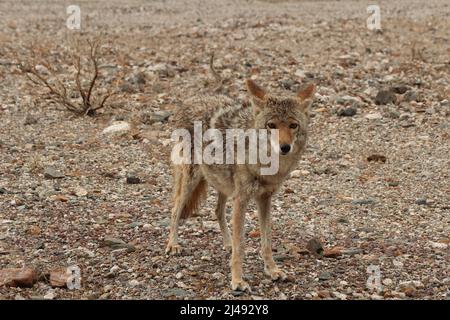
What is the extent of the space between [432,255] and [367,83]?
270 inches

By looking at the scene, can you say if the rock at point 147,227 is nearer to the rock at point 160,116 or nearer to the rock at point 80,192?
the rock at point 80,192

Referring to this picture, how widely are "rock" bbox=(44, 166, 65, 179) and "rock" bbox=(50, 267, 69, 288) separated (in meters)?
2.86

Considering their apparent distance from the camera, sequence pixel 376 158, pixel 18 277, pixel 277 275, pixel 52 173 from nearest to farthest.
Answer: pixel 18 277 → pixel 277 275 → pixel 52 173 → pixel 376 158

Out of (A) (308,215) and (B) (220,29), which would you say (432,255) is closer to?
(A) (308,215)

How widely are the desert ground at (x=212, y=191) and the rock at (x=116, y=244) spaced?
1cm

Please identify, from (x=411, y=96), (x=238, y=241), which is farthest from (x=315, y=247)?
(x=411, y=96)

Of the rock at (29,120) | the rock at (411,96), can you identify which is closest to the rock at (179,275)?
the rock at (29,120)

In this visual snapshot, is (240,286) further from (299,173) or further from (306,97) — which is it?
(299,173)

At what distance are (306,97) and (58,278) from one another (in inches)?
97.9

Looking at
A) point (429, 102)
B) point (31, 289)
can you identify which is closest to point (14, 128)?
point (31, 289)

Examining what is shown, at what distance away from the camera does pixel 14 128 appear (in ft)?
36.1

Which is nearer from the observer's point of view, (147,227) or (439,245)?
(439,245)

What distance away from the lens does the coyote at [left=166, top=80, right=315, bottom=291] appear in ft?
18.5

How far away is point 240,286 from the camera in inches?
230
